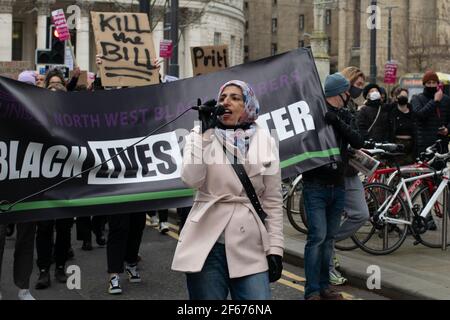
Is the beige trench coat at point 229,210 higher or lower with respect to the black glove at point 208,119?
lower

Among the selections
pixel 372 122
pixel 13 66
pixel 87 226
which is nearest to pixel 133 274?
pixel 87 226

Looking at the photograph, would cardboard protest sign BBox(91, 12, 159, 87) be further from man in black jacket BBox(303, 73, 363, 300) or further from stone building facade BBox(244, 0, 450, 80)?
stone building facade BBox(244, 0, 450, 80)

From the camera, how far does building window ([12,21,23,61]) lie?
7206cm

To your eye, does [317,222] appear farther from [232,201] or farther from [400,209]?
[400,209]

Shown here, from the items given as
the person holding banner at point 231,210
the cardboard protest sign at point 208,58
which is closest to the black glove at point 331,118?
the person holding banner at point 231,210

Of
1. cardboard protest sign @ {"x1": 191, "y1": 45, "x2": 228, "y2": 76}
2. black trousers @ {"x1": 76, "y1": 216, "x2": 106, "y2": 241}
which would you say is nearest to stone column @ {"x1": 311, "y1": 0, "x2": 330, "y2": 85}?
cardboard protest sign @ {"x1": 191, "y1": 45, "x2": 228, "y2": 76}

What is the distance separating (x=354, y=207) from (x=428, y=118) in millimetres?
3612

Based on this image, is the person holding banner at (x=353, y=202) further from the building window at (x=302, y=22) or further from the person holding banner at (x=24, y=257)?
the building window at (x=302, y=22)

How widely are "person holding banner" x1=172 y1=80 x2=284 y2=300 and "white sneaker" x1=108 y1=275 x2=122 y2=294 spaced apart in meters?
2.73

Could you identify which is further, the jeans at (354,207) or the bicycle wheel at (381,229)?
the bicycle wheel at (381,229)

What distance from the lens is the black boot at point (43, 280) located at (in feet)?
22.8

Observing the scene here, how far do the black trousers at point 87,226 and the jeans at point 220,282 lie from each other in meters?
5.21
